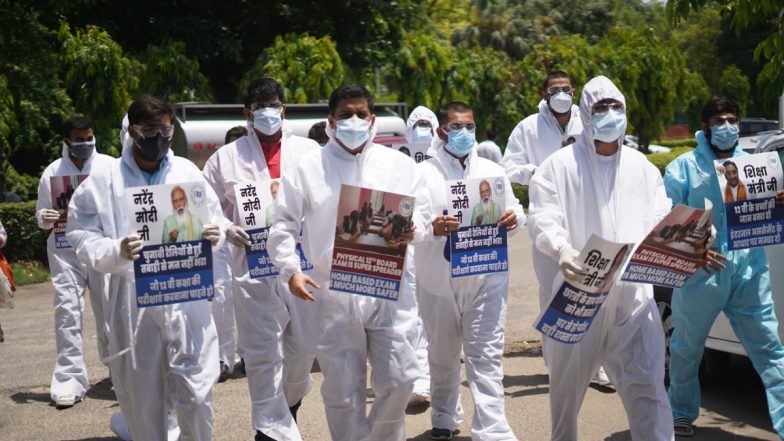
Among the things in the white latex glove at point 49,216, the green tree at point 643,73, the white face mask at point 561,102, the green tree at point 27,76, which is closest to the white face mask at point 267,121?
the white latex glove at point 49,216

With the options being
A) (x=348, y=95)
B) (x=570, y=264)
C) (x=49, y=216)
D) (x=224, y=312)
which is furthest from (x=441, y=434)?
(x=49, y=216)

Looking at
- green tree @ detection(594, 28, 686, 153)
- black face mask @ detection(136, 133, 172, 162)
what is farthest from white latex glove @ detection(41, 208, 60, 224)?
green tree @ detection(594, 28, 686, 153)

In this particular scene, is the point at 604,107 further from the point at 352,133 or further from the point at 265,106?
the point at 265,106

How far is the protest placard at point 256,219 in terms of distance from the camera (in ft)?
22.2

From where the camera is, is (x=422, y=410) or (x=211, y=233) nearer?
(x=211, y=233)

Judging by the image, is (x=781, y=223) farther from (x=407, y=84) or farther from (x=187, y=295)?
(x=407, y=84)

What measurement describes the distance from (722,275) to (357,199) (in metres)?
2.57

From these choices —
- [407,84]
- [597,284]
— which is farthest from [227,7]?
[597,284]

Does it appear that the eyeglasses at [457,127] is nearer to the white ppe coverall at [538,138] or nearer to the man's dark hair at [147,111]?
the white ppe coverall at [538,138]

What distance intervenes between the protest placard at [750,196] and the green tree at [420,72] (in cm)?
1740

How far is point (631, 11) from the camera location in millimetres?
74375

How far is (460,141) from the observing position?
7004mm

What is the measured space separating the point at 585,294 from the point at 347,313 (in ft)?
3.83

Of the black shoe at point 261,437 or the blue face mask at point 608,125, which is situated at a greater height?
the blue face mask at point 608,125
